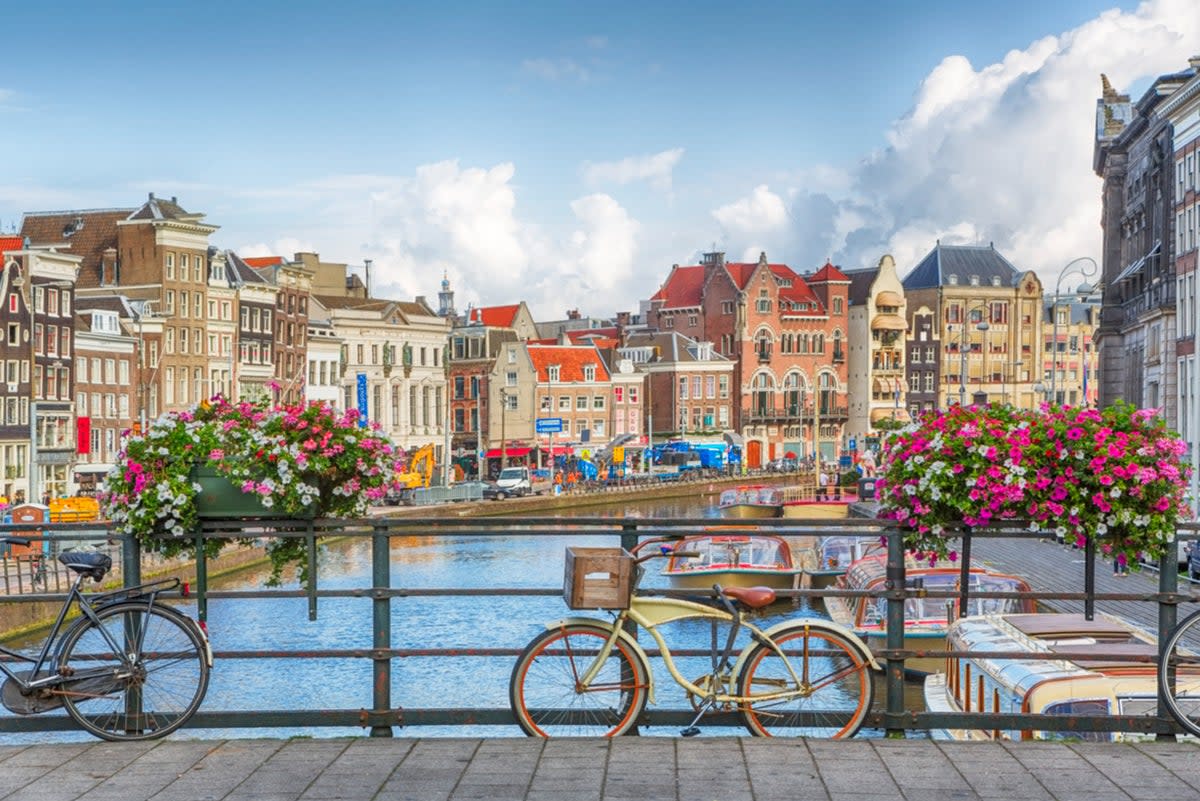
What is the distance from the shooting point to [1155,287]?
62.3 metres

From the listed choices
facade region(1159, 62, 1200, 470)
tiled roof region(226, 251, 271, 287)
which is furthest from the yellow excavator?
facade region(1159, 62, 1200, 470)

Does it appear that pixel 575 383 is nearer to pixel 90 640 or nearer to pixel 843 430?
pixel 843 430

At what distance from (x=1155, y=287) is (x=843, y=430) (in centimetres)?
7878

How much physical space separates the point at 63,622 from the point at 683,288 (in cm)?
12709

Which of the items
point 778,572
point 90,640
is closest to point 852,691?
point 90,640

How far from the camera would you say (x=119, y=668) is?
921 cm

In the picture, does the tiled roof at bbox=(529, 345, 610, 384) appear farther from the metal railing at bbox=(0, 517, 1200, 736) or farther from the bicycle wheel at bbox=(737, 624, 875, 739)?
the bicycle wheel at bbox=(737, 624, 875, 739)

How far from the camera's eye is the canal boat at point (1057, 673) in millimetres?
12133

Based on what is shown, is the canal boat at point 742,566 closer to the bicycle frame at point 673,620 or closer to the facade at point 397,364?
the bicycle frame at point 673,620

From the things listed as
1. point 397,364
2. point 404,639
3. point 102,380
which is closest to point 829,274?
point 397,364

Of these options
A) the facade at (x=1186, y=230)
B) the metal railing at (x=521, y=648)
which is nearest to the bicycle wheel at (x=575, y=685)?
the metal railing at (x=521, y=648)

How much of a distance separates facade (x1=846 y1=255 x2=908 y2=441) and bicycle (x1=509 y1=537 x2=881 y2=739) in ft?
432

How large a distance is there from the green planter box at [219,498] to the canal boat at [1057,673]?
431 centimetres

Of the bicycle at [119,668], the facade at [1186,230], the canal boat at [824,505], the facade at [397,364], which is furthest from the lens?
the facade at [397,364]
